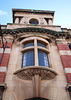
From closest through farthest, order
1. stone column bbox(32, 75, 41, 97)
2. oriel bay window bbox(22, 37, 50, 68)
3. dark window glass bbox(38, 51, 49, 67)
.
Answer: stone column bbox(32, 75, 41, 97) → oriel bay window bbox(22, 37, 50, 68) → dark window glass bbox(38, 51, 49, 67)

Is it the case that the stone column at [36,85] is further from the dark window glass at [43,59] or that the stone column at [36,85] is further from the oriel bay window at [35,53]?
the dark window glass at [43,59]

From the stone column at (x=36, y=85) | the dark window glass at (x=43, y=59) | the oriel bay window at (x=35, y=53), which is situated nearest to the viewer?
the stone column at (x=36, y=85)

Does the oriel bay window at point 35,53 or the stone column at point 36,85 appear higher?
the oriel bay window at point 35,53

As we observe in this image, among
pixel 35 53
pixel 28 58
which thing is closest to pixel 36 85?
pixel 35 53

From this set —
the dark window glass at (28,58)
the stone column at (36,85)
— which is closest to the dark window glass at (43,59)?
the dark window glass at (28,58)

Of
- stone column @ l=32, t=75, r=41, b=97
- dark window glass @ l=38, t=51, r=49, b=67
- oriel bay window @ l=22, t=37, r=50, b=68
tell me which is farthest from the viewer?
dark window glass @ l=38, t=51, r=49, b=67

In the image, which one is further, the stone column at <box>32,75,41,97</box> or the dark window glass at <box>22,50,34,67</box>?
the dark window glass at <box>22,50,34,67</box>

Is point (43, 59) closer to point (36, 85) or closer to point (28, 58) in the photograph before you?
point (28, 58)

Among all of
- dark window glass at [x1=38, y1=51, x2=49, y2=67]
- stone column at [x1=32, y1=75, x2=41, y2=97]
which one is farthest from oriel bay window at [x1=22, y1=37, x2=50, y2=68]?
stone column at [x1=32, y1=75, x2=41, y2=97]

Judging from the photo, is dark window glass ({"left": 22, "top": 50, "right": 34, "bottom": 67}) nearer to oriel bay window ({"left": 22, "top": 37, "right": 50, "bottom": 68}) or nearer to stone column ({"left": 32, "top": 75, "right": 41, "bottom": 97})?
oriel bay window ({"left": 22, "top": 37, "right": 50, "bottom": 68})

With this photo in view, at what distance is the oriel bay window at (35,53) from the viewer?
895 centimetres

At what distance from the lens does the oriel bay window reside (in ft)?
29.3

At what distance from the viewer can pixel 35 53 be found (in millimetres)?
8977

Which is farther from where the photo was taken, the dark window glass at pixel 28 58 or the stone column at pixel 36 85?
the dark window glass at pixel 28 58
